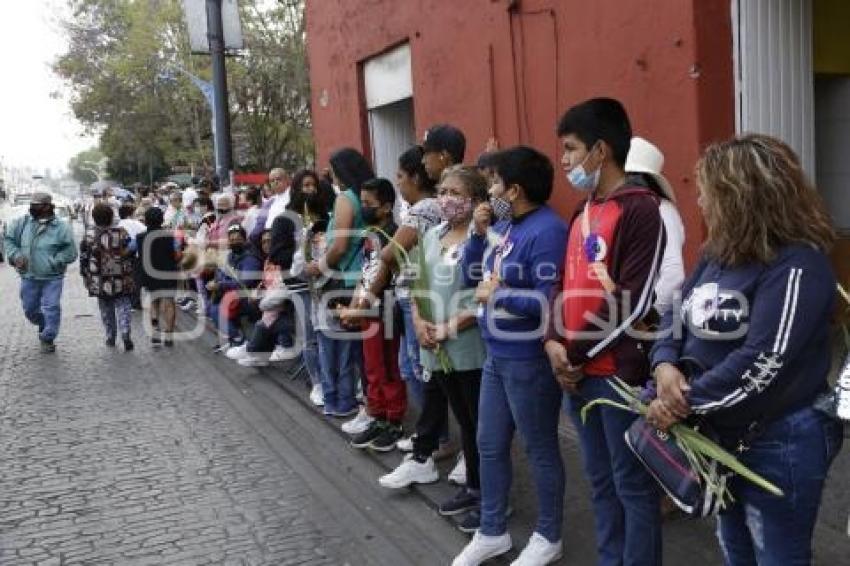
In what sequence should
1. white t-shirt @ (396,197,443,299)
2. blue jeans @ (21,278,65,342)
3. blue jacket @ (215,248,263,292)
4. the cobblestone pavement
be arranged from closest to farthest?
the cobblestone pavement → white t-shirt @ (396,197,443,299) → blue jacket @ (215,248,263,292) → blue jeans @ (21,278,65,342)

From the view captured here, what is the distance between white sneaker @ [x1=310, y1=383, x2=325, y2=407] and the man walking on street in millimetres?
4706

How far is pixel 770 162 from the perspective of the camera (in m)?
2.41

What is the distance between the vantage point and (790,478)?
2381mm

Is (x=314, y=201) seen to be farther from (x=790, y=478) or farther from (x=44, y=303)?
(x=44, y=303)

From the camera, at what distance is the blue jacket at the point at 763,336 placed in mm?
2328

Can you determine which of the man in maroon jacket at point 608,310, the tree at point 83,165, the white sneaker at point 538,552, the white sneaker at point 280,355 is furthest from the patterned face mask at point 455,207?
the tree at point 83,165

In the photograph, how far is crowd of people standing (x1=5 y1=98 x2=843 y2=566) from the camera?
239 cm

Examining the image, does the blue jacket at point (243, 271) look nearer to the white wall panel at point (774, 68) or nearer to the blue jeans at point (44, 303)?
the blue jeans at point (44, 303)

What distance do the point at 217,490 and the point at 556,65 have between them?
14.8 feet

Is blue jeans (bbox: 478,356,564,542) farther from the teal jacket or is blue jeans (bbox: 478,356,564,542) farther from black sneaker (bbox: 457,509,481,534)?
the teal jacket

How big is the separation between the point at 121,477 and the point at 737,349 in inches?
172

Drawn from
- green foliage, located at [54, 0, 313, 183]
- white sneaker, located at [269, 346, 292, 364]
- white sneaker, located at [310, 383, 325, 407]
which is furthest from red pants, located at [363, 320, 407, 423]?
green foliage, located at [54, 0, 313, 183]

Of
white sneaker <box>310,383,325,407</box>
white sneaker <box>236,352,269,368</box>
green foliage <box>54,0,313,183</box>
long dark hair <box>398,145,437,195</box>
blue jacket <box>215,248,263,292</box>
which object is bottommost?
white sneaker <box>310,383,325,407</box>

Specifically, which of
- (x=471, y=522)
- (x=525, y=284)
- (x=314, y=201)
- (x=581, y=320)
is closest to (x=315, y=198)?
(x=314, y=201)
